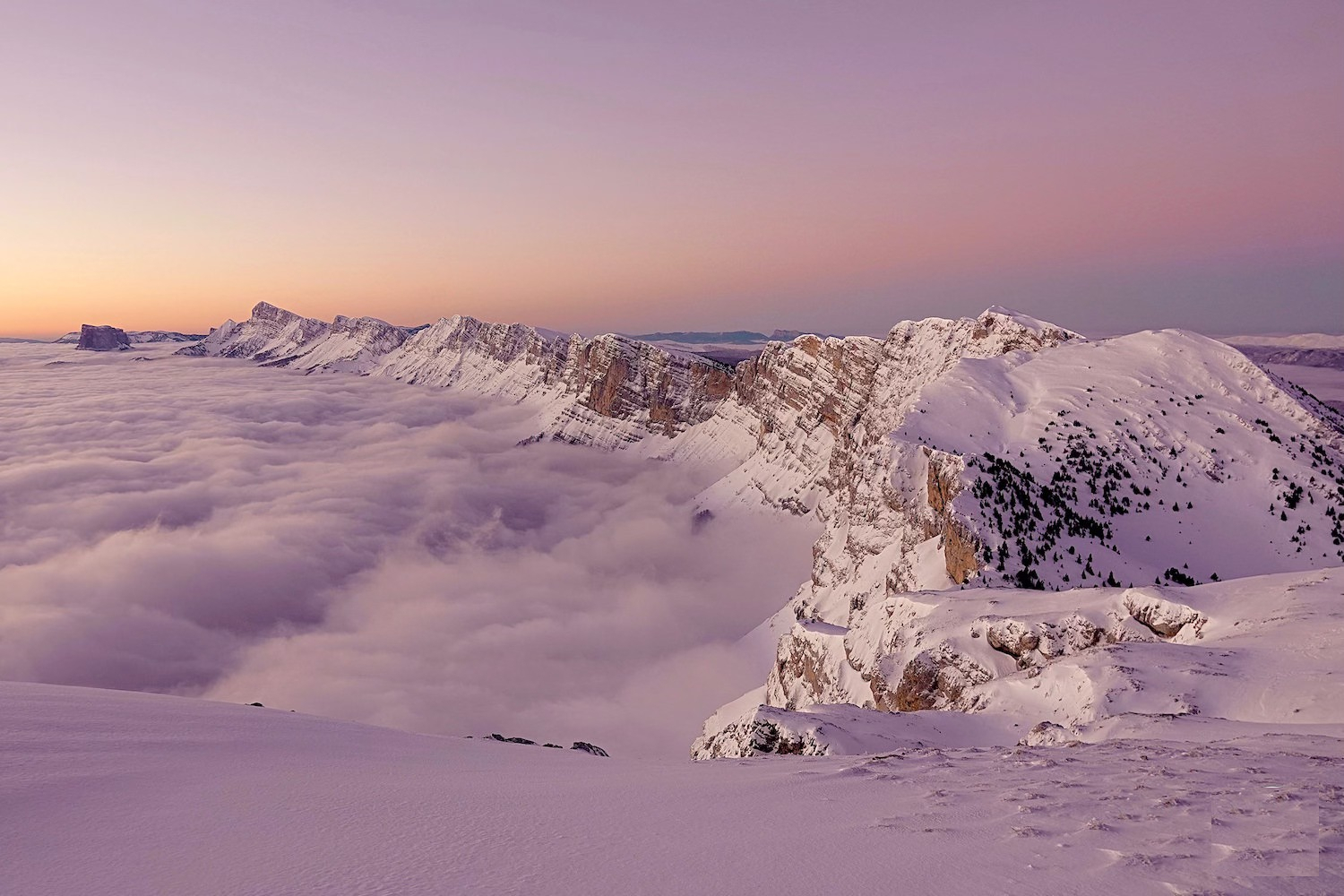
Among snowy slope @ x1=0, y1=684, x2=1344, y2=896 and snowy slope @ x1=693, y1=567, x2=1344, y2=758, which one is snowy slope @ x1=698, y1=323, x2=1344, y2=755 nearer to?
snowy slope @ x1=693, y1=567, x2=1344, y2=758

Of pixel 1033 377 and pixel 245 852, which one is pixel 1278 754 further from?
pixel 1033 377

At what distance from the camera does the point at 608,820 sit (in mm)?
9258

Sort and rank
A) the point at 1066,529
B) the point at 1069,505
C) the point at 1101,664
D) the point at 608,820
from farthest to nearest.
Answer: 1. the point at 1069,505
2. the point at 1066,529
3. the point at 1101,664
4. the point at 608,820

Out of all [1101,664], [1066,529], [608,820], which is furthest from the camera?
[1066,529]

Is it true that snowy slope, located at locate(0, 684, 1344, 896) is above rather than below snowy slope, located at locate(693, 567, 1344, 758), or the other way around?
above

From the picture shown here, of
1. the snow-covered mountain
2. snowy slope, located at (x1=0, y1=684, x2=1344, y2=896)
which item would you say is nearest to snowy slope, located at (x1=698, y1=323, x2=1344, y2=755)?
the snow-covered mountain

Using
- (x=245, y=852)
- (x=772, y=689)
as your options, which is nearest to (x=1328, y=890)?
(x=245, y=852)

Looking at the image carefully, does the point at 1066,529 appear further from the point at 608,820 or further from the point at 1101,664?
the point at 608,820

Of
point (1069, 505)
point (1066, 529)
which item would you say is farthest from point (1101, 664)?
point (1069, 505)

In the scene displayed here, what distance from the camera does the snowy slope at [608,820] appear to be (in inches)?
275

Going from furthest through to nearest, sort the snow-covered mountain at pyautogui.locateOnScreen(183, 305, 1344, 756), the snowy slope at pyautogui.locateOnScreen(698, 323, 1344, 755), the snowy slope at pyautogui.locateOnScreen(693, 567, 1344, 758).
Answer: the snowy slope at pyautogui.locateOnScreen(698, 323, 1344, 755), the snow-covered mountain at pyautogui.locateOnScreen(183, 305, 1344, 756), the snowy slope at pyautogui.locateOnScreen(693, 567, 1344, 758)

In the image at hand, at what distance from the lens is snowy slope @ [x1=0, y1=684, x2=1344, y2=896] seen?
6.98m

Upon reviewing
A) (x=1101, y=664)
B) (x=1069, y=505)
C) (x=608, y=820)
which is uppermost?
(x=608, y=820)

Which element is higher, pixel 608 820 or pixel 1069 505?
pixel 608 820
